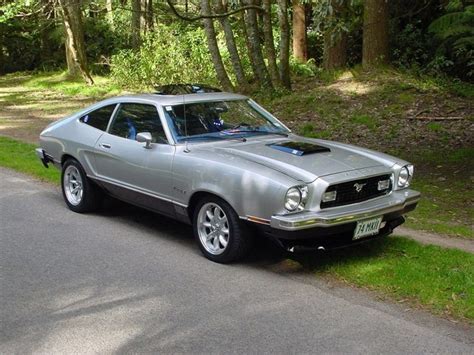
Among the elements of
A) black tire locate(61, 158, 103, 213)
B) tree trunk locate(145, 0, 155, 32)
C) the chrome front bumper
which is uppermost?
tree trunk locate(145, 0, 155, 32)

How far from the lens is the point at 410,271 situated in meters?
5.54

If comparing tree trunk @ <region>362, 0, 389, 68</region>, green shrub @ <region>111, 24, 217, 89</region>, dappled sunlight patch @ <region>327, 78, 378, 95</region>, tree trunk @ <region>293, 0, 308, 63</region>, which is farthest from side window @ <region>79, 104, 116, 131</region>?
tree trunk @ <region>293, 0, 308, 63</region>

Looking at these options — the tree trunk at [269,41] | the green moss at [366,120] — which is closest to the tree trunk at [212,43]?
the tree trunk at [269,41]

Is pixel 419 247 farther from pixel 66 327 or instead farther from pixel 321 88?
pixel 321 88

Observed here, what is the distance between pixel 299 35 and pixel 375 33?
5.04 metres

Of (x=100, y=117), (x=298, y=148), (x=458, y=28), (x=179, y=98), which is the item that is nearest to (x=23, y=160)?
(x=100, y=117)

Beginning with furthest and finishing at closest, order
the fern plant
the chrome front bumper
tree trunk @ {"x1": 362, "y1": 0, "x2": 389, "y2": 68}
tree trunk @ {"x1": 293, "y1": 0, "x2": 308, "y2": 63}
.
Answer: tree trunk @ {"x1": 293, "y1": 0, "x2": 308, "y2": 63} → tree trunk @ {"x1": 362, "y1": 0, "x2": 389, "y2": 68} → the fern plant → the chrome front bumper

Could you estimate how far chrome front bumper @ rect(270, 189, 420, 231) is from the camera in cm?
525

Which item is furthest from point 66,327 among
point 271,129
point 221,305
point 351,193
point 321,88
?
point 321,88

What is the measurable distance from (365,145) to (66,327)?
324 inches

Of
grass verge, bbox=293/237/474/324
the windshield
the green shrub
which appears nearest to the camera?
grass verge, bbox=293/237/474/324

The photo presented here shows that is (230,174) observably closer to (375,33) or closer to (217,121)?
(217,121)

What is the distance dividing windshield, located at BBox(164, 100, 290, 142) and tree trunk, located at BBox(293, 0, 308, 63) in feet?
43.6

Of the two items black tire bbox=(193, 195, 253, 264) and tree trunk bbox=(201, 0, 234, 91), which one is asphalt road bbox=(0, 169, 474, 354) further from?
tree trunk bbox=(201, 0, 234, 91)
